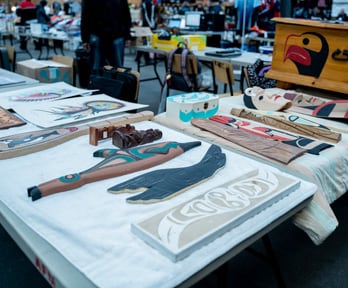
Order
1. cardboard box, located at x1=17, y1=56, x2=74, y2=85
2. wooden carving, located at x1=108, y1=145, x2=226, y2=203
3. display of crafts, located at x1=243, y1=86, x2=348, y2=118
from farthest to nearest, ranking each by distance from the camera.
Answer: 1. cardboard box, located at x1=17, y1=56, x2=74, y2=85
2. display of crafts, located at x1=243, y1=86, x2=348, y2=118
3. wooden carving, located at x1=108, y1=145, x2=226, y2=203

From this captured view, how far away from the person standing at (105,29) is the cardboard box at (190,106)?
2.90 meters

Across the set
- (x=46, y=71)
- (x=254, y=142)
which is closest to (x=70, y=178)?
(x=254, y=142)

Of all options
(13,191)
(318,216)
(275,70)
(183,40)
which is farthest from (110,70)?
(183,40)

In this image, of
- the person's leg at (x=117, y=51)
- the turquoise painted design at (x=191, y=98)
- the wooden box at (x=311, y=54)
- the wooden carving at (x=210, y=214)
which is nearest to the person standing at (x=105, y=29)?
the person's leg at (x=117, y=51)

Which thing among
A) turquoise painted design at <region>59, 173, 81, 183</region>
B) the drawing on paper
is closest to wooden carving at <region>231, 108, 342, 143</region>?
the drawing on paper

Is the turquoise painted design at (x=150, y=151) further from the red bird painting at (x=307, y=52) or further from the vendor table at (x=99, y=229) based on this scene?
the red bird painting at (x=307, y=52)

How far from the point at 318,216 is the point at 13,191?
2.61 feet

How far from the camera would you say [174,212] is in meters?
0.81

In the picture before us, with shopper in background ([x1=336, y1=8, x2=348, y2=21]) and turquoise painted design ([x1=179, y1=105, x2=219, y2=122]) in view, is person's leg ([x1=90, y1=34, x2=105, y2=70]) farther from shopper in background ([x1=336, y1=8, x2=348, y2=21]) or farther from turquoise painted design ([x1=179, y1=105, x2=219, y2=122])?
shopper in background ([x1=336, y1=8, x2=348, y2=21])

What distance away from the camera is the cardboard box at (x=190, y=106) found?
1.48 metres

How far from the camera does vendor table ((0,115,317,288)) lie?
0.67 m

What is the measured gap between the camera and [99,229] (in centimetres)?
79

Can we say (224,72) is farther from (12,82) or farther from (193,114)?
(193,114)

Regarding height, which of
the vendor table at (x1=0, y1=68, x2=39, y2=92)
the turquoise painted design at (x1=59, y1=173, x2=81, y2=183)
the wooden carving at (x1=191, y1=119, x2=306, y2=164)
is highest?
the vendor table at (x1=0, y1=68, x2=39, y2=92)
